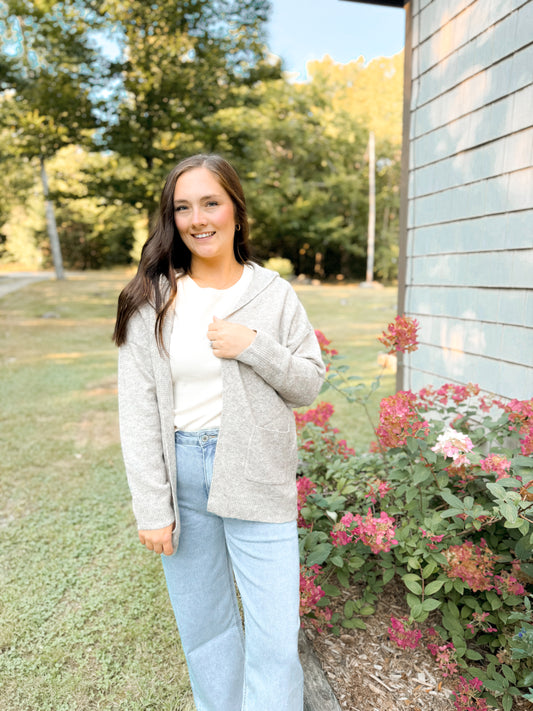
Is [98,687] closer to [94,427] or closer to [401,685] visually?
[401,685]

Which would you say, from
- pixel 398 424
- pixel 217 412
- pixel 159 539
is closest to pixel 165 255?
pixel 217 412

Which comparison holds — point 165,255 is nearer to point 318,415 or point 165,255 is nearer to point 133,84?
point 318,415

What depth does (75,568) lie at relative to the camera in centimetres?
264

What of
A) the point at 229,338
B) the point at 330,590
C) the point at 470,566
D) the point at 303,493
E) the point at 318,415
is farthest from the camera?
the point at 318,415

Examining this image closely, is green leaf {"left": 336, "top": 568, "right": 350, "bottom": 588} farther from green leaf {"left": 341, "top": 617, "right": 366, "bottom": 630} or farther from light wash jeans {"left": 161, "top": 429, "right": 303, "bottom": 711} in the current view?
light wash jeans {"left": 161, "top": 429, "right": 303, "bottom": 711}

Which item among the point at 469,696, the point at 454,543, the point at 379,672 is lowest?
the point at 379,672

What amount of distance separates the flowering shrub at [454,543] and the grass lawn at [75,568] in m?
0.80

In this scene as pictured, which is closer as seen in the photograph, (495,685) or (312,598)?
(495,685)

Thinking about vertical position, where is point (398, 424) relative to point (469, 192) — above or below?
below

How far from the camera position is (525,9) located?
2.14m

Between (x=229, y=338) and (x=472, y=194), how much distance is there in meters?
1.96

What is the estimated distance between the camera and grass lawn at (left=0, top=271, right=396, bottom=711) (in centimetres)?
190

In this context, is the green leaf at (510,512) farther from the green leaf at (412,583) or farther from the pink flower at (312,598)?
the pink flower at (312,598)

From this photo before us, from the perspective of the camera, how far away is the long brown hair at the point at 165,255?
135 cm
